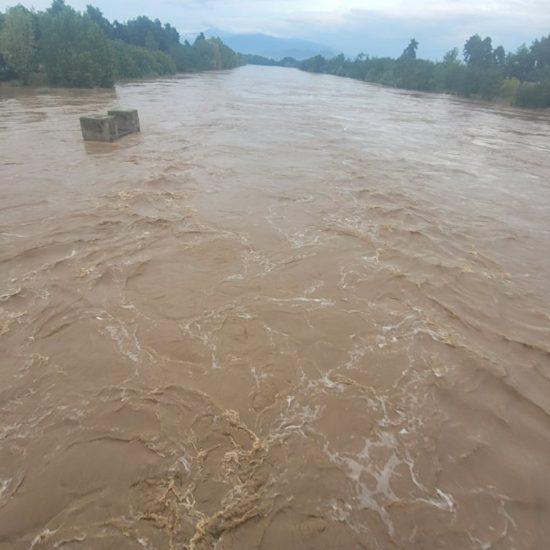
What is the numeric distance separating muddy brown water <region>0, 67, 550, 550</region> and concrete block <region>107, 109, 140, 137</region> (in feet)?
26.3

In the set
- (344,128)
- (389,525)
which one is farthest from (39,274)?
(344,128)

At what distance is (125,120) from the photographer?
19344 mm

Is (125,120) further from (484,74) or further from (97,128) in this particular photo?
(484,74)

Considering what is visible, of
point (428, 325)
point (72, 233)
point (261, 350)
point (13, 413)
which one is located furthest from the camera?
point (72, 233)

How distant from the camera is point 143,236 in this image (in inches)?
362

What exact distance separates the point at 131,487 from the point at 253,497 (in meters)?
1.29

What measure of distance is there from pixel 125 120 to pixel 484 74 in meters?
68.0

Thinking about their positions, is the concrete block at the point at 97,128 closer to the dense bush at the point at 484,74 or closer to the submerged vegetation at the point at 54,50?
the submerged vegetation at the point at 54,50

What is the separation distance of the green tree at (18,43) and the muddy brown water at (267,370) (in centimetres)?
4338

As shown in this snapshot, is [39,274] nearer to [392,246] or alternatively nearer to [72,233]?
[72,233]

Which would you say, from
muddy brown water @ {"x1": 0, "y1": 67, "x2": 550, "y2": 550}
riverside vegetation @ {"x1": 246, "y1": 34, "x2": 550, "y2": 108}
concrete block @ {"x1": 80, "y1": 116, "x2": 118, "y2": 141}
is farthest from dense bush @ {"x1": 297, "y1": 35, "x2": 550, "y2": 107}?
concrete block @ {"x1": 80, "y1": 116, "x2": 118, "y2": 141}

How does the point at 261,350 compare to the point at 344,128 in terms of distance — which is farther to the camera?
the point at 344,128

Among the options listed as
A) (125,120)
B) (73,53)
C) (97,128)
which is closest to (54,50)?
(73,53)

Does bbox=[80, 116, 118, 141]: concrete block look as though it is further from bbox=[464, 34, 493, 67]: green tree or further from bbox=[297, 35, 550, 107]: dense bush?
bbox=[464, 34, 493, 67]: green tree
